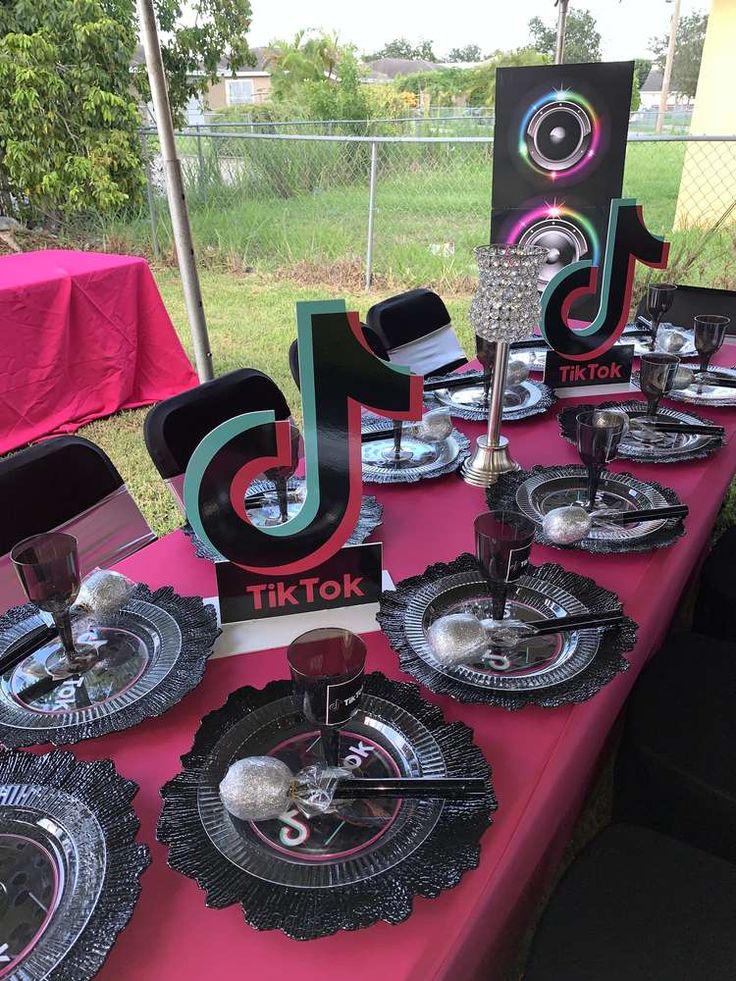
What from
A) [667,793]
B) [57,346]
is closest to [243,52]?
[57,346]

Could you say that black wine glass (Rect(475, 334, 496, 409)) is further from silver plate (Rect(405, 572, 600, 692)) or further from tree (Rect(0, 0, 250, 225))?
tree (Rect(0, 0, 250, 225))

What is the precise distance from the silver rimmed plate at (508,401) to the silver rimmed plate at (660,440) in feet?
0.24

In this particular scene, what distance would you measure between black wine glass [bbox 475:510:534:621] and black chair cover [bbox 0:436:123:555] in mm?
694

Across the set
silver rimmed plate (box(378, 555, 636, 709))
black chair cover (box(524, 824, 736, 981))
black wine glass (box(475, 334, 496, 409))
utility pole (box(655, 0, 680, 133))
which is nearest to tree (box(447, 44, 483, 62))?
utility pole (box(655, 0, 680, 133))

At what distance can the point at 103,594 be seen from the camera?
35.1 inches

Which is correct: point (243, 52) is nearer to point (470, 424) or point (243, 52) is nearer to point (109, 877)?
point (470, 424)

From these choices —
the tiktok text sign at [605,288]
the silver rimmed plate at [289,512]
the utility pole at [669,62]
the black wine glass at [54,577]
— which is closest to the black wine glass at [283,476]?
the silver rimmed plate at [289,512]

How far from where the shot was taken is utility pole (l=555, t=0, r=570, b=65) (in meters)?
2.90

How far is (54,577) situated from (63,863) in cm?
31

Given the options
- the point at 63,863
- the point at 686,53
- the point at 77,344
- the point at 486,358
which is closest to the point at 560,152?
the point at 486,358

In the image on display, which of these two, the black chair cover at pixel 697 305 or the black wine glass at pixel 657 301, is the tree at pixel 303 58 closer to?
the black chair cover at pixel 697 305

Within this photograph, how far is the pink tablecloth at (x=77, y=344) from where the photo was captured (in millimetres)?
2904

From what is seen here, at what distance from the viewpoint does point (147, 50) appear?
199cm

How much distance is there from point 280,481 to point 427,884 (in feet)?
2.19
